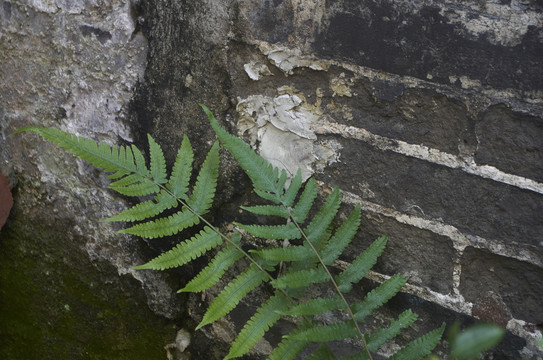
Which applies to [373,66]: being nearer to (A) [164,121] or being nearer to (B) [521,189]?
(B) [521,189]

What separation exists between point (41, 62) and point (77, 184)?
1.40 feet

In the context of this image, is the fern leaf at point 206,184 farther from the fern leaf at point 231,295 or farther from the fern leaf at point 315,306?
the fern leaf at point 315,306

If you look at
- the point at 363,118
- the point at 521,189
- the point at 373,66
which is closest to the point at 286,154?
the point at 363,118

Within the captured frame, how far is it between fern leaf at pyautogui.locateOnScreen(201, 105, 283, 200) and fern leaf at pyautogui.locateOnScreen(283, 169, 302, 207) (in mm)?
20

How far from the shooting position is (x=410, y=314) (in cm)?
130

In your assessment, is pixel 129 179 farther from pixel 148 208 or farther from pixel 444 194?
pixel 444 194

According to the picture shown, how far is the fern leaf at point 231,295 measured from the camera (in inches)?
52.6

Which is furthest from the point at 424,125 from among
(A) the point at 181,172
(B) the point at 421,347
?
(A) the point at 181,172

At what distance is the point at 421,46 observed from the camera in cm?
121

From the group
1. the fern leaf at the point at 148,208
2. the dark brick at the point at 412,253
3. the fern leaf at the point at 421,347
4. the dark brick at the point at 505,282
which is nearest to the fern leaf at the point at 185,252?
the fern leaf at the point at 148,208

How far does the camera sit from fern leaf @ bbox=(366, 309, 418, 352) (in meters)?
1.30

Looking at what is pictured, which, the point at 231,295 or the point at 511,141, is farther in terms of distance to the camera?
the point at 231,295

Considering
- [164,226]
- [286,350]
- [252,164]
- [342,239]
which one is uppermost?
[252,164]

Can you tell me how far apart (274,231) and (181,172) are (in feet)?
1.08
